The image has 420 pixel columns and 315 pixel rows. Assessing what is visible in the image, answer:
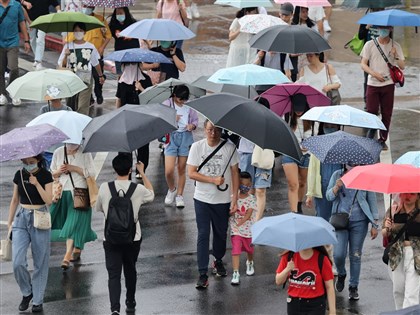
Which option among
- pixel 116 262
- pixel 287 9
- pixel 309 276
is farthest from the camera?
pixel 287 9

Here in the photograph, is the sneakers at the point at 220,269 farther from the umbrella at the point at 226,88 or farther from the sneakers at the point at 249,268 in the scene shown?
the umbrella at the point at 226,88

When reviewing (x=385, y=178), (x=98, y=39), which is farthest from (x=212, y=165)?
(x=98, y=39)

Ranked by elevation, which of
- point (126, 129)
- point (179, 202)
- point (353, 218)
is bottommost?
point (179, 202)

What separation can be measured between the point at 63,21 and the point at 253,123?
6.42m

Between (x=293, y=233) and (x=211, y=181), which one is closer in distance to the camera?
(x=293, y=233)

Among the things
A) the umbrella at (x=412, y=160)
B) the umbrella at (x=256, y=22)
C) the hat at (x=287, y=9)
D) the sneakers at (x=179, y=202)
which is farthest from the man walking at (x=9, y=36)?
the umbrella at (x=412, y=160)

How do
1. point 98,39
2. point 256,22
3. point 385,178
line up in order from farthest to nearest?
point 98,39, point 256,22, point 385,178

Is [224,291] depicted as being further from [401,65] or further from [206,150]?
[401,65]

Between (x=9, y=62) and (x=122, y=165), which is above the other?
(x=122, y=165)

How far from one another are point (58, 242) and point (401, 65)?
6.26 m

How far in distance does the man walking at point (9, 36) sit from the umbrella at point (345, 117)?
342 inches

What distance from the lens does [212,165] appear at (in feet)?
38.5

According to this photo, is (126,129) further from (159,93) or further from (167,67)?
(167,67)

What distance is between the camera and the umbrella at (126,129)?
35.4ft
